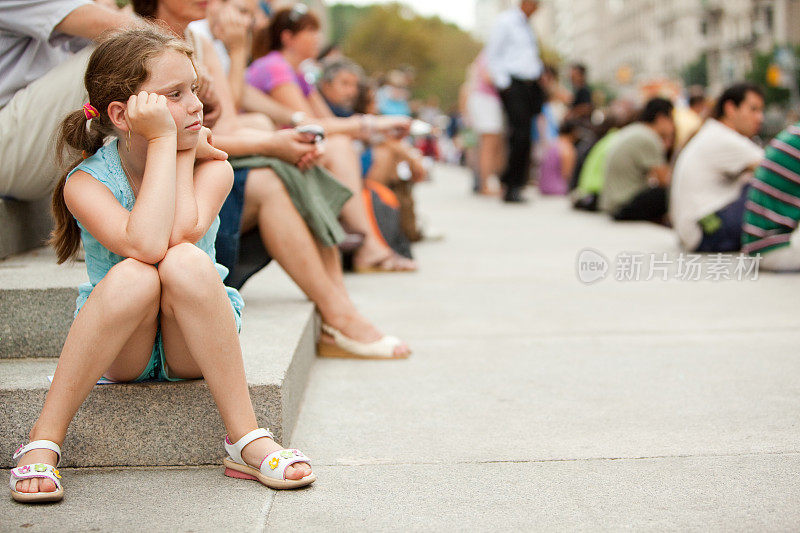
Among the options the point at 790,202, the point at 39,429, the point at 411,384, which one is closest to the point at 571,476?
the point at 411,384

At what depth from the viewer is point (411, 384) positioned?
11.5 ft

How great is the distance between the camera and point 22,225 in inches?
146

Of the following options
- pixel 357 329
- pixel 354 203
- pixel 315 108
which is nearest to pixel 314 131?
pixel 357 329

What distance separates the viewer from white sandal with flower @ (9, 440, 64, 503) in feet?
7.52

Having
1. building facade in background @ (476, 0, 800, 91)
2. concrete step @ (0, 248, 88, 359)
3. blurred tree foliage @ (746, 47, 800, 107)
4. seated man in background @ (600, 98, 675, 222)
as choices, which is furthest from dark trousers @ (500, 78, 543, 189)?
blurred tree foliage @ (746, 47, 800, 107)

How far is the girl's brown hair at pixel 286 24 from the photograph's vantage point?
17.9 ft

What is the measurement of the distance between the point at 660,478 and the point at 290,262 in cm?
166

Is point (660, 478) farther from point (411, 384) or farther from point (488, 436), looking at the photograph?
point (411, 384)

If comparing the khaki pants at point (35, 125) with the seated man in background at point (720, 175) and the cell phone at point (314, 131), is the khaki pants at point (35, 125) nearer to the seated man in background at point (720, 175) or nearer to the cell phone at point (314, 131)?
the cell phone at point (314, 131)

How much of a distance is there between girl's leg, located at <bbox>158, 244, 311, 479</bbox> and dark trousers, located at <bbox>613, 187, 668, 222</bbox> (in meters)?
6.75

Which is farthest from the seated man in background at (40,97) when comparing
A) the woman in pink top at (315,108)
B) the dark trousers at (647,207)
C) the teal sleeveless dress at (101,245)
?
the dark trousers at (647,207)

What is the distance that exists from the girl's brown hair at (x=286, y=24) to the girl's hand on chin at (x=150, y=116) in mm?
3200

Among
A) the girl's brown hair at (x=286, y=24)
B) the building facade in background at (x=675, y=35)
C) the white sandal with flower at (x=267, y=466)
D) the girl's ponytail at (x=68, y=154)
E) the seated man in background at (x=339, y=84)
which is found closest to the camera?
the white sandal with flower at (x=267, y=466)

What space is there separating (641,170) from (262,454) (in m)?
7.02
